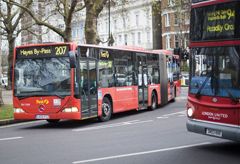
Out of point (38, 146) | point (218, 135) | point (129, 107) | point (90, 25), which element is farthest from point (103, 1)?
point (218, 135)

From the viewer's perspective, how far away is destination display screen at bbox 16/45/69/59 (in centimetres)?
1570

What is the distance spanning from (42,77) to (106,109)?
3.00 meters

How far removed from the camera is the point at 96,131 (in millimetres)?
14266

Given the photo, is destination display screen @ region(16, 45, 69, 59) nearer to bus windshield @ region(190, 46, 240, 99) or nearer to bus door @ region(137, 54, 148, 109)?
bus door @ region(137, 54, 148, 109)

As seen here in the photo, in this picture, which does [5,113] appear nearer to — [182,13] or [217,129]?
[217,129]

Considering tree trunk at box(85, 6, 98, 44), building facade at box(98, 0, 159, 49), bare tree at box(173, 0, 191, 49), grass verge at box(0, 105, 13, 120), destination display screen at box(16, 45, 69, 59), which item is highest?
building facade at box(98, 0, 159, 49)

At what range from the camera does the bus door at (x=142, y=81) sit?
20844mm

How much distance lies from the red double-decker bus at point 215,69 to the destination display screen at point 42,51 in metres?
6.27

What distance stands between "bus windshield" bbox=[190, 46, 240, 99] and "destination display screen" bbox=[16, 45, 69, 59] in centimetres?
630

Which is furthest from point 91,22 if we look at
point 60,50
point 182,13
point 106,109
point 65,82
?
point 182,13

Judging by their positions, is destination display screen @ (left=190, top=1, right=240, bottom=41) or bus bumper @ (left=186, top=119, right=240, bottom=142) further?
destination display screen @ (left=190, top=1, right=240, bottom=41)

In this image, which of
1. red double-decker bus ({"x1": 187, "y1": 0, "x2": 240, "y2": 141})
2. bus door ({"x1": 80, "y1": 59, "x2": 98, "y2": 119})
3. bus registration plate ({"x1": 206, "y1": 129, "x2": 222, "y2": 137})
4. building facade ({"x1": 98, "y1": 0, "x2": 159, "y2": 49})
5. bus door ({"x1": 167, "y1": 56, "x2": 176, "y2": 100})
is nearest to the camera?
red double-decker bus ({"x1": 187, "y1": 0, "x2": 240, "y2": 141})

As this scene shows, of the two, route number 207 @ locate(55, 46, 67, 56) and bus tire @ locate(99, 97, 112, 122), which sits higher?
route number 207 @ locate(55, 46, 67, 56)

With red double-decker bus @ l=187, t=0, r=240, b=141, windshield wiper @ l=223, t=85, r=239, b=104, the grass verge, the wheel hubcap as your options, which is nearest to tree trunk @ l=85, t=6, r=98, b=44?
the grass verge
